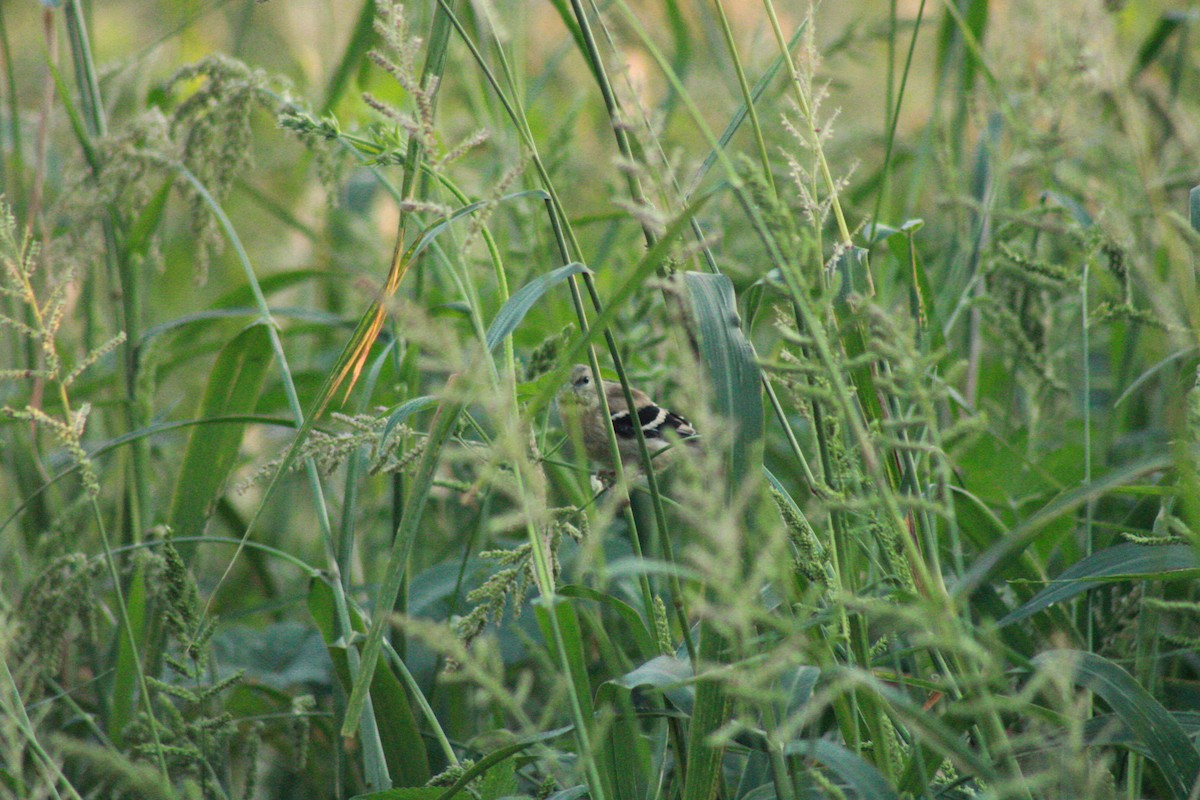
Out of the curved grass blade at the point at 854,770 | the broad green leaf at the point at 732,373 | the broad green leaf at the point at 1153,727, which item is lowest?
the broad green leaf at the point at 1153,727

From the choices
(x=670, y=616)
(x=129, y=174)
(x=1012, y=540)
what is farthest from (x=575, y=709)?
(x=129, y=174)

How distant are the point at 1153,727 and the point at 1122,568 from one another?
0.23m

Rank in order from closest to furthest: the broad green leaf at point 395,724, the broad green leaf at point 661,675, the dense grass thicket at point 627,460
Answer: the dense grass thicket at point 627,460 → the broad green leaf at point 661,675 → the broad green leaf at point 395,724

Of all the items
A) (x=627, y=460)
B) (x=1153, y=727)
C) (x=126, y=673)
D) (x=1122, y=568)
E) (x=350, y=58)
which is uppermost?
(x=350, y=58)

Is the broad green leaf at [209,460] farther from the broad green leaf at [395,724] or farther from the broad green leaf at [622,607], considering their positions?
the broad green leaf at [622,607]

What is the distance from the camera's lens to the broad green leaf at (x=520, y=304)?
1.19m

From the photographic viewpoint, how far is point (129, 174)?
2.07m

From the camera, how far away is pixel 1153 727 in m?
1.22

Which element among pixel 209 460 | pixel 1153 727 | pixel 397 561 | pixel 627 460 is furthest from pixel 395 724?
pixel 627 460

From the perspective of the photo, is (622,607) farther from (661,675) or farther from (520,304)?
(520,304)

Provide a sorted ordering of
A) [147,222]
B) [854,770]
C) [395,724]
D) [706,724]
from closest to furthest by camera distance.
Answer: [854,770] → [706,724] → [395,724] → [147,222]

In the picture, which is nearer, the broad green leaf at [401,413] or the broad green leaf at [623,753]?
the broad green leaf at [401,413]

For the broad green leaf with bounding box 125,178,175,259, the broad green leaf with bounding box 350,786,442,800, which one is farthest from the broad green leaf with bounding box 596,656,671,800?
the broad green leaf with bounding box 125,178,175,259

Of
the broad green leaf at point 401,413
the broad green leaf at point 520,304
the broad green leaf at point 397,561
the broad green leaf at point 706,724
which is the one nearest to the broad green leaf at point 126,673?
the broad green leaf at point 401,413
